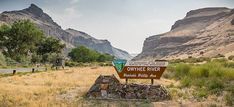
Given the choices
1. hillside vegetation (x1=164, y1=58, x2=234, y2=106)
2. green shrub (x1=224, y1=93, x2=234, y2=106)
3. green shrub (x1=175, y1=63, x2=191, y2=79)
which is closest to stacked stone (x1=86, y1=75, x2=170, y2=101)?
hillside vegetation (x1=164, y1=58, x2=234, y2=106)

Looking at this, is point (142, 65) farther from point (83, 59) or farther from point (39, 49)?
point (83, 59)

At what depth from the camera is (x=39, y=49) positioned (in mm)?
102062

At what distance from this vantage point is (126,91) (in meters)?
23.1

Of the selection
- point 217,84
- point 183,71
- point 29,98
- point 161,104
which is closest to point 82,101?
point 29,98

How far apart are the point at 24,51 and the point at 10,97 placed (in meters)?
80.3

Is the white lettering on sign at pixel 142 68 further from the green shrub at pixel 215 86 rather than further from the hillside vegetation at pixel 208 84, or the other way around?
the green shrub at pixel 215 86

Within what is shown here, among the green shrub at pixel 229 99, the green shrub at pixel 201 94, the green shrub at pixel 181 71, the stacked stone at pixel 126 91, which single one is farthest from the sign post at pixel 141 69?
the green shrub at pixel 181 71

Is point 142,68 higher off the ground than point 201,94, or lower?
higher

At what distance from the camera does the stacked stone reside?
22.6 meters

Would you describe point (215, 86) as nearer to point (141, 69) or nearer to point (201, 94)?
point (201, 94)

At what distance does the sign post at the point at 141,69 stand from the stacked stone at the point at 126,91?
1506 mm

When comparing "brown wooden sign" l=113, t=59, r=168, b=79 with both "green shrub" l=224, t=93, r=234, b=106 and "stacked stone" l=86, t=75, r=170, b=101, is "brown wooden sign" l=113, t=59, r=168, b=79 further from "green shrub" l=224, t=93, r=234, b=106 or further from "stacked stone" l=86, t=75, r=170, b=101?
"green shrub" l=224, t=93, r=234, b=106

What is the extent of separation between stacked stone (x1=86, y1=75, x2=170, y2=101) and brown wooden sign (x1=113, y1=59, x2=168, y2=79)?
4.94ft

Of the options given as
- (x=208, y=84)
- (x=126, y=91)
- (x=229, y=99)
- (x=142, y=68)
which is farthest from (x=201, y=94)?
(x=126, y=91)
